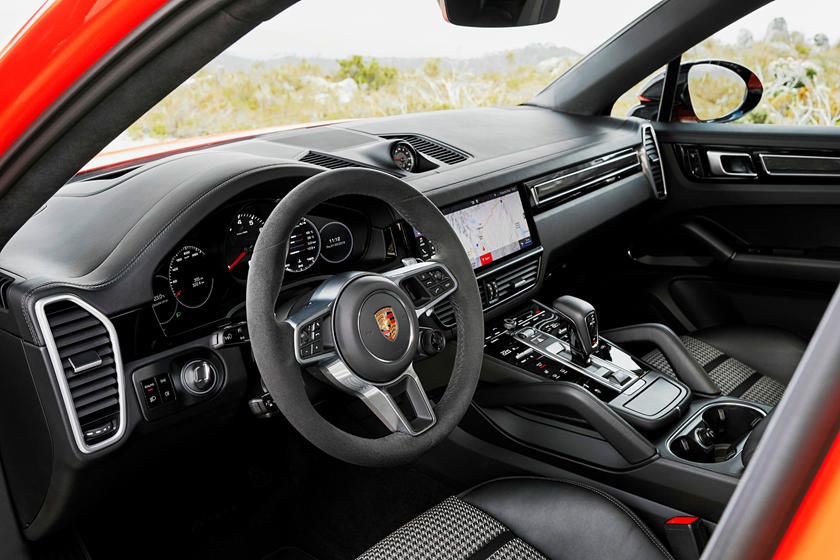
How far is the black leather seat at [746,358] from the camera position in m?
2.17

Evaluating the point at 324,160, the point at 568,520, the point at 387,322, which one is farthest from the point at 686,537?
the point at 324,160

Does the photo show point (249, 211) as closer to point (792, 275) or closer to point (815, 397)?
point (815, 397)

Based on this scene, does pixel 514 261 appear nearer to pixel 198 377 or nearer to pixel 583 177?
pixel 583 177

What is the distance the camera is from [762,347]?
236 centimetres

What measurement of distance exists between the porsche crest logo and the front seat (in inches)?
15.7

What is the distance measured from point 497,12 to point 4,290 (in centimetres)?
96

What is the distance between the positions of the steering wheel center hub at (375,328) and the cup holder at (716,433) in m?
0.83

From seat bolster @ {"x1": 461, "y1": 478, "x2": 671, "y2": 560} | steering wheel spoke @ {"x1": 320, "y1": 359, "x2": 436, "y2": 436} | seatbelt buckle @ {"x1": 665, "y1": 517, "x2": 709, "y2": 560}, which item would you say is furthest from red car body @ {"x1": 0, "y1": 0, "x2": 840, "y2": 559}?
seatbelt buckle @ {"x1": 665, "y1": 517, "x2": 709, "y2": 560}

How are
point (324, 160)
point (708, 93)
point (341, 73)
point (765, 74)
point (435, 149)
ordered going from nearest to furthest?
point (324, 160)
point (435, 149)
point (708, 93)
point (765, 74)
point (341, 73)

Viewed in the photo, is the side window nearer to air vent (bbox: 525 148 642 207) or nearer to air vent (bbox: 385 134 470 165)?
air vent (bbox: 525 148 642 207)

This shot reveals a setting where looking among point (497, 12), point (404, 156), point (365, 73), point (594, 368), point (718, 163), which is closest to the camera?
point (497, 12)

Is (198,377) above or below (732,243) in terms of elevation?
below

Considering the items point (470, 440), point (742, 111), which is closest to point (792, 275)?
point (742, 111)

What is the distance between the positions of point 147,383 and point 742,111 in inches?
97.4
